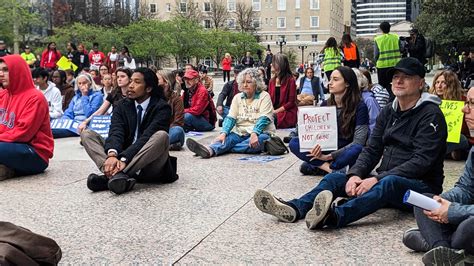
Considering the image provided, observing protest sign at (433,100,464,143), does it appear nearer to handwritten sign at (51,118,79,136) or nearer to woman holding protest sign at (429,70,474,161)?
woman holding protest sign at (429,70,474,161)

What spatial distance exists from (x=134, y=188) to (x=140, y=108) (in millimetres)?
906

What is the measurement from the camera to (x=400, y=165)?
4.58 metres

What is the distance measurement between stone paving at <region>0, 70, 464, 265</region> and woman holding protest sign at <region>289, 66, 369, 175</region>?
0.42 metres

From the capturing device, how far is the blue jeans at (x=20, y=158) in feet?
22.0

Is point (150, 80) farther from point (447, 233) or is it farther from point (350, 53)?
point (350, 53)

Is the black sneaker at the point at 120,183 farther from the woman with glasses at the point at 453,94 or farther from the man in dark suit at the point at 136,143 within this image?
the woman with glasses at the point at 453,94

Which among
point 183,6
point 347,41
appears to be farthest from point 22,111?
point 183,6

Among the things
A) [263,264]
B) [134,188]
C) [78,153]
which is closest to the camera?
[263,264]

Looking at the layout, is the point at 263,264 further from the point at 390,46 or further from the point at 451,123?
the point at 390,46

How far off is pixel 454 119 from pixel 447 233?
4057 mm

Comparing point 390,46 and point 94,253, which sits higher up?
point 390,46

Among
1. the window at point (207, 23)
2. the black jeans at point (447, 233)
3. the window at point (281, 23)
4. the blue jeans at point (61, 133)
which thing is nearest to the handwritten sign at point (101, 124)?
the blue jeans at point (61, 133)

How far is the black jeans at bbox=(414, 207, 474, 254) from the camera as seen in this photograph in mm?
3336

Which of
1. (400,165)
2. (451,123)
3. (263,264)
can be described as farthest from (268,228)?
(451,123)
